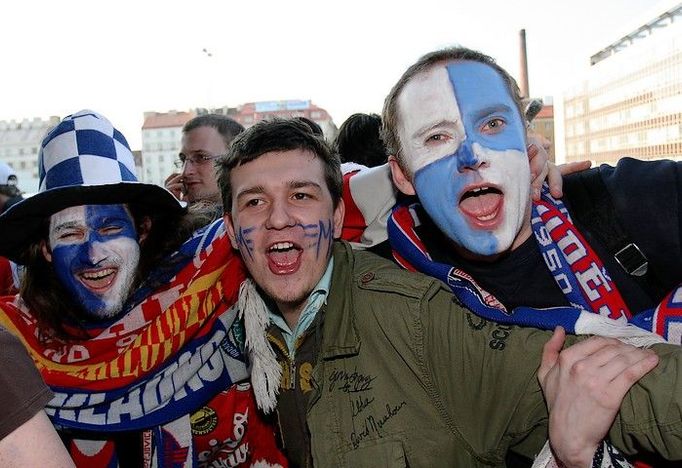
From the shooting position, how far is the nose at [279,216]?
6.17 feet

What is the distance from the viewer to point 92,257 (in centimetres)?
218

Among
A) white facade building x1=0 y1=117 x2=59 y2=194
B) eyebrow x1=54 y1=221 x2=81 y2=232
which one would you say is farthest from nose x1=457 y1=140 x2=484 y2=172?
white facade building x1=0 y1=117 x2=59 y2=194

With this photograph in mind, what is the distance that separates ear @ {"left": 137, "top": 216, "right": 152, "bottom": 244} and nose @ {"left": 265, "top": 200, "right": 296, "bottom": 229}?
2.49 feet

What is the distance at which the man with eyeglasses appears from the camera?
12.6 ft

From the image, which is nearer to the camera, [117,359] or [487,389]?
[487,389]

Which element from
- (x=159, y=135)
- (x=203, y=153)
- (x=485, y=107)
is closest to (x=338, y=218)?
(x=485, y=107)

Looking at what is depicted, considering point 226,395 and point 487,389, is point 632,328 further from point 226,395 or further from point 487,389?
point 226,395

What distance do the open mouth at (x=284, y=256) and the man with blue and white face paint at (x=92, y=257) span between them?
0.70 metres

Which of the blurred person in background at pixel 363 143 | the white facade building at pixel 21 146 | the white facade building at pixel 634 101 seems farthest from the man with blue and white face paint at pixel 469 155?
the white facade building at pixel 21 146

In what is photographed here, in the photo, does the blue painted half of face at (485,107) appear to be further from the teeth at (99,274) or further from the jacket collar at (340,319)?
the teeth at (99,274)

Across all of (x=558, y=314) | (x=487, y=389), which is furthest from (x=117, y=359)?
(x=558, y=314)

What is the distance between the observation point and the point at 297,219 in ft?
6.26

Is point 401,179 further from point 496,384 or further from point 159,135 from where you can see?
point 159,135

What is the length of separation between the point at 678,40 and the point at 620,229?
14043 mm
